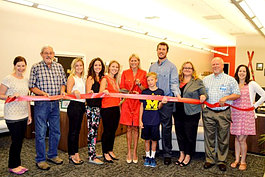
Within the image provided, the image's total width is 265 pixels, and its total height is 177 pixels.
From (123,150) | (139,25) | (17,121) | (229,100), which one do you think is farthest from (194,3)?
(17,121)

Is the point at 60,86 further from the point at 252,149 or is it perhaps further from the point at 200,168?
the point at 252,149

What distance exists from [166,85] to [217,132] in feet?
3.43

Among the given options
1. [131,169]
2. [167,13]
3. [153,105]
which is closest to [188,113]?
[153,105]

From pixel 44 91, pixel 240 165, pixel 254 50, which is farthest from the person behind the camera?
pixel 254 50

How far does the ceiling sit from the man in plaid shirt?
3530 mm

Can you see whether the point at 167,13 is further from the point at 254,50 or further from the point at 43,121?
the point at 254,50

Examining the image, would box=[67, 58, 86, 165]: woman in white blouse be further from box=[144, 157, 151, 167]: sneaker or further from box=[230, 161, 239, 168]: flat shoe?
box=[230, 161, 239, 168]: flat shoe

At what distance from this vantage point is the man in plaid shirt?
11.4 feet

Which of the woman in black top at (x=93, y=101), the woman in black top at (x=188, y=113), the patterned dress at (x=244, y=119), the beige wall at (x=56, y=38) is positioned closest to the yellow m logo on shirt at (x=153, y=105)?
the woman in black top at (x=188, y=113)

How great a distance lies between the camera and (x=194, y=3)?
6.89 metres

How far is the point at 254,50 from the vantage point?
12.2 m

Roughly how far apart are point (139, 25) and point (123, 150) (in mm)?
6653

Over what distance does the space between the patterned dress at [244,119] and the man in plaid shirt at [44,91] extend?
2615 millimetres

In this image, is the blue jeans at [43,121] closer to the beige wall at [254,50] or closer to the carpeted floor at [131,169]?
the carpeted floor at [131,169]
